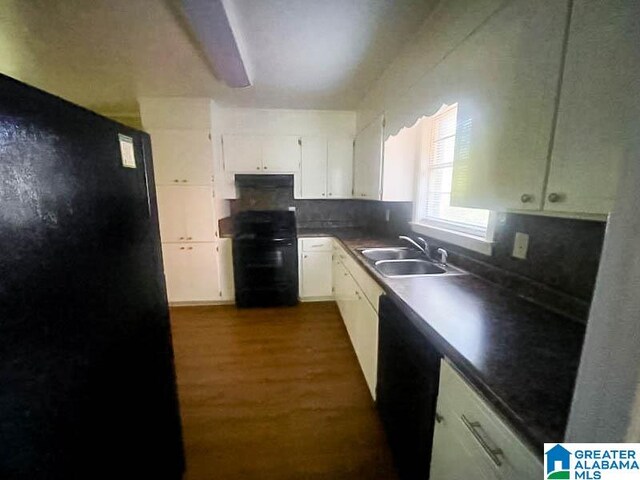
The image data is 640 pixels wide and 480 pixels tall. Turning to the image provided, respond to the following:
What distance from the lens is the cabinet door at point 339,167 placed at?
3.44 meters

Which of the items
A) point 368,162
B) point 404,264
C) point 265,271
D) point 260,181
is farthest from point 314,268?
point 404,264

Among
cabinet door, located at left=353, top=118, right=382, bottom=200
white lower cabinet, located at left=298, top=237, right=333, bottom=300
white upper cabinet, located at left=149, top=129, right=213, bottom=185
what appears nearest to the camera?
cabinet door, located at left=353, top=118, right=382, bottom=200

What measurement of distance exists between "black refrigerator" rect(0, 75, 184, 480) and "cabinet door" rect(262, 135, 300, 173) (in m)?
2.34

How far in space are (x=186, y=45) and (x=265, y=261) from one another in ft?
6.94

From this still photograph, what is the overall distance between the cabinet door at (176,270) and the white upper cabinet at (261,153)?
1149 mm

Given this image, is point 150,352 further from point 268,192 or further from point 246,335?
point 268,192

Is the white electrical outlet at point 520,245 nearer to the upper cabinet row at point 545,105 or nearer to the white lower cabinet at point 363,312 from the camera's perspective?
the upper cabinet row at point 545,105

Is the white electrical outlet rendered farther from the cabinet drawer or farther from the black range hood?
the black range hood

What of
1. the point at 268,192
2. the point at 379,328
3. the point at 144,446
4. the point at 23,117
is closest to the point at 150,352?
the point at 144,446

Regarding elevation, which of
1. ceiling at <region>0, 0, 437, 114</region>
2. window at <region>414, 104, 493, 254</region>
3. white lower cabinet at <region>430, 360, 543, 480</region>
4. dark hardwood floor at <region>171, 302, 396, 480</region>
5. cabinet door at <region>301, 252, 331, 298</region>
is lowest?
dark hardwood floor at <region>171, 302, 396, 480</region>

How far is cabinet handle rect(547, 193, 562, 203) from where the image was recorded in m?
0.77

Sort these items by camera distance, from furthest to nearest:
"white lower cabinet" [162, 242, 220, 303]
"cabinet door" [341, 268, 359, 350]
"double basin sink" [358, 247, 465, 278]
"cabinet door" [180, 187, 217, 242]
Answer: "white lower cabinet" [162, 242, 220, 303]
"cabinet door" [180, 187, 217, 242]
"cabinet door" [341, 268, 359, 350]
"double basin sink" [358, 247, 465, 278]

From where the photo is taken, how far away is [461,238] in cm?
167
